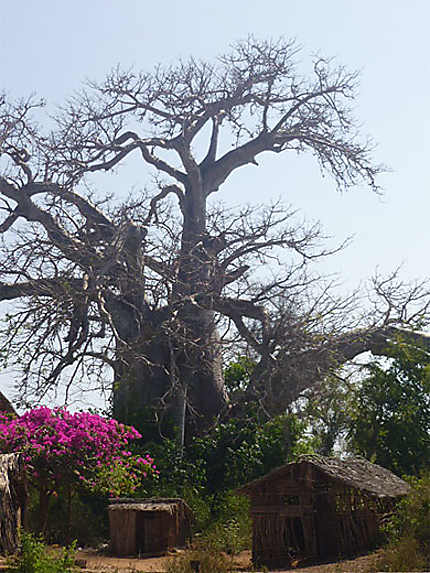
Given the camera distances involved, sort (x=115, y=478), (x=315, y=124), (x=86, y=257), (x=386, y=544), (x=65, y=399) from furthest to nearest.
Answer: (x=315, y=124), (x=86, y=257), (x=65, y=399), (x=115, y=478), (x=386, y=544)

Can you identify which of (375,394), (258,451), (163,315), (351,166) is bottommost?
(258,451)

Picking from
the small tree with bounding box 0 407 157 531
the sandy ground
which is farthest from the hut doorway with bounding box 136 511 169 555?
the small tree with bounding box 0 407 157 531

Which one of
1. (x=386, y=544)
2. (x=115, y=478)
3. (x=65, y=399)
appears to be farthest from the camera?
(x=65, y=399)

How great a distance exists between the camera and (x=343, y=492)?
1036 cm

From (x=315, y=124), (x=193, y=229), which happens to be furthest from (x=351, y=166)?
(x=193, y=229)

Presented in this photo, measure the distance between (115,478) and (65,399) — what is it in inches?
96.3

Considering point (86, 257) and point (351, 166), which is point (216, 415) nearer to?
point (86, 257)

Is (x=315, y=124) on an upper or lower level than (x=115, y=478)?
upper

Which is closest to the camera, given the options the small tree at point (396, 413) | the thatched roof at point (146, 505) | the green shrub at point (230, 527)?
the thatched roof at point (146, 505)

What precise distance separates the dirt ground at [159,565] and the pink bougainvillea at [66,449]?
105 centimetres

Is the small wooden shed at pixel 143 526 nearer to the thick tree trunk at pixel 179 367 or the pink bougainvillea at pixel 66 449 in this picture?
the pink bougainvillea at pixel 66 449

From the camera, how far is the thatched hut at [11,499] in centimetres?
847

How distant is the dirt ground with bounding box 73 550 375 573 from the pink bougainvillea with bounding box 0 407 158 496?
1049 mm

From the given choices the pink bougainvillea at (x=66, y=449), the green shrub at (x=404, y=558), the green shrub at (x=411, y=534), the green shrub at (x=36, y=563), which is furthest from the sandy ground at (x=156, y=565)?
the pink bougainvillea at (x=66, y=449)
